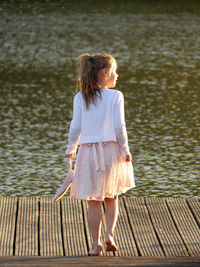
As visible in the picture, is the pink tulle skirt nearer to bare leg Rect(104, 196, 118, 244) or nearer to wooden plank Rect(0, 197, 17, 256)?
bare leg Rect(104, 196, 118, 244)

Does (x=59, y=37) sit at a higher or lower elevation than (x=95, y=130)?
lower

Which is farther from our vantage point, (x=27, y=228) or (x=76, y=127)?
(x=27, y=228)

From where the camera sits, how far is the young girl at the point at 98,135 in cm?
386

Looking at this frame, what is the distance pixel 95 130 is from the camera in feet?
12.8

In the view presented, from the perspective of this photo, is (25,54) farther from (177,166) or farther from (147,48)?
(177,166)

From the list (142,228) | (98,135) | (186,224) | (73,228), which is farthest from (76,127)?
(186,224)

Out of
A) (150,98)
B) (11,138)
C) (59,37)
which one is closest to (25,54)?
(59,37)

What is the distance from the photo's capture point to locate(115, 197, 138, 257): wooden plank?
4.05 meters

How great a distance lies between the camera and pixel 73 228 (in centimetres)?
445

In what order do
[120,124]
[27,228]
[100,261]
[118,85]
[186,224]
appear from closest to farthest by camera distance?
[100,261], [120,124], [27,228], [186,224], [118,85]

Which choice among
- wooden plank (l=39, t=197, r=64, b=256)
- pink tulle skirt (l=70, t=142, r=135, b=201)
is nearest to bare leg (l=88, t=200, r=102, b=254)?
pink tulle skirt (l=70, t=142, r=135, b=201)

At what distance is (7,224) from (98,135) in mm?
1060

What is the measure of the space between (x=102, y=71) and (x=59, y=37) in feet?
33.0

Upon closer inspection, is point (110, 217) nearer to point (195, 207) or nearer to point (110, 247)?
point (110, 247)
